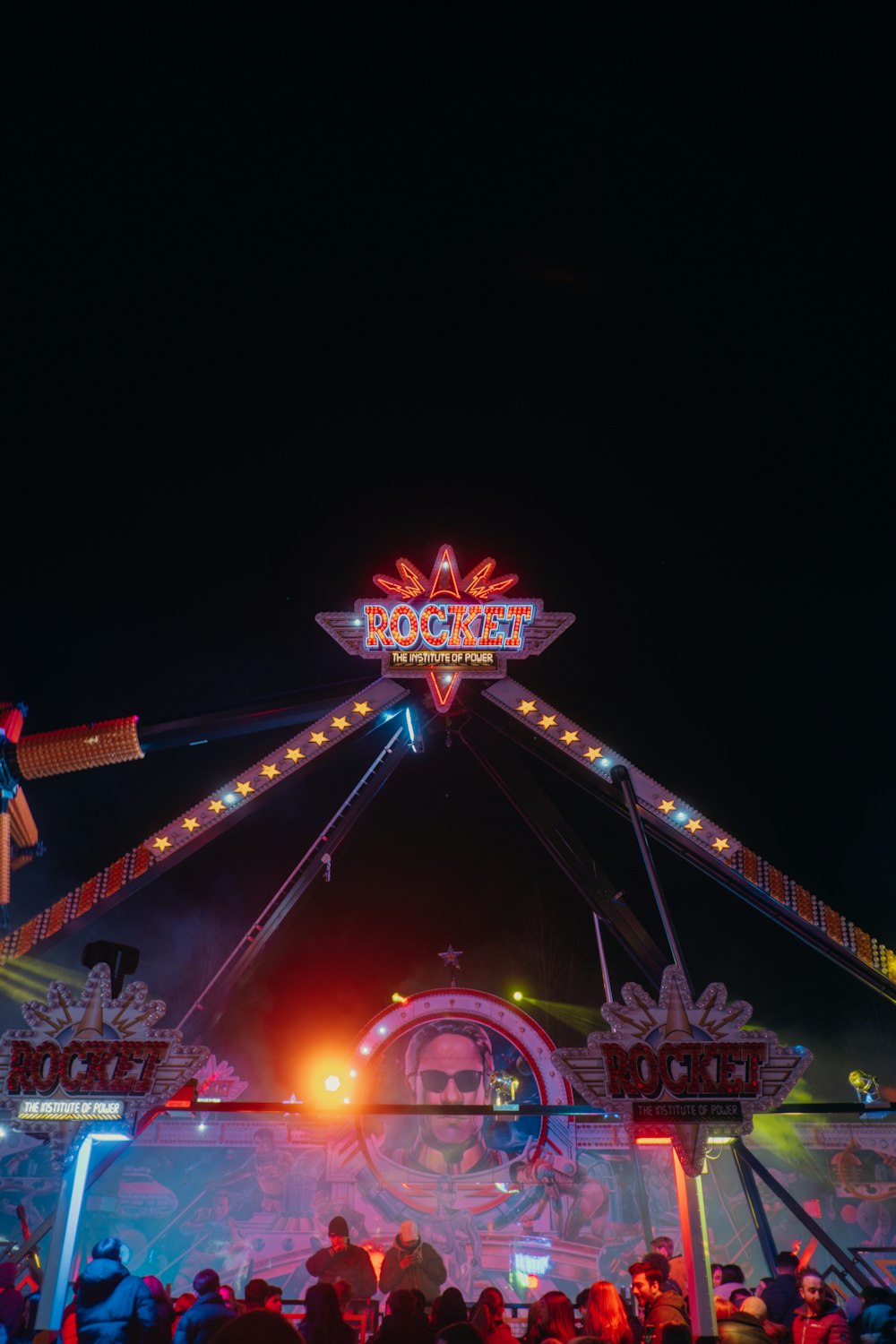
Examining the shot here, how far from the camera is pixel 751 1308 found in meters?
8.30

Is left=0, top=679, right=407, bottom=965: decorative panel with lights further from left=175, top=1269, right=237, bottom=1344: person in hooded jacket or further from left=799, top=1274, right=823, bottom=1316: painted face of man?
left=799, top=1274, right=823, bottom=1316: painted face of man

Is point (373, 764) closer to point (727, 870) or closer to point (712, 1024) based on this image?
point (727, 870)

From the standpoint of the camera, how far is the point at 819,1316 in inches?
Result: 367

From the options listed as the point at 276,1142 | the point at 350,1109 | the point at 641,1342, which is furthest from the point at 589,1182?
the point at 350,1109

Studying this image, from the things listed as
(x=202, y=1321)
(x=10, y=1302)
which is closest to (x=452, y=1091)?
(x=10, y=1302)

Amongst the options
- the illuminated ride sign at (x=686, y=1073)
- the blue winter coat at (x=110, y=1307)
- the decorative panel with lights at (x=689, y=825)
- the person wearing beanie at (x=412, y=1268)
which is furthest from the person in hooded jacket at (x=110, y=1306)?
the decorative panel with lights at (x=689, y=825)

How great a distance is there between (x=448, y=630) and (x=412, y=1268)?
10.1 m

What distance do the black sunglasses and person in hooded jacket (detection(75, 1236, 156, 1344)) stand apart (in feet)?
35.9

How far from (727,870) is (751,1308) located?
587 cm

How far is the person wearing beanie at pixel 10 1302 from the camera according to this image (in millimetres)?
9375

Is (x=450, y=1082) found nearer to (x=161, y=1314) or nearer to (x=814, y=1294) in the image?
(x=161, y=1314)

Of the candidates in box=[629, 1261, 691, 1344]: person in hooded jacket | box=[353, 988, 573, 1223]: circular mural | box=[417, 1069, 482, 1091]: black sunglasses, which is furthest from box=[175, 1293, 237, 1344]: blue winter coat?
box=[417, 1069, 482, 1091]: black sunglasses

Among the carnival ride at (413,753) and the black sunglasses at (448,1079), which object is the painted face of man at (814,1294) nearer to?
the carnival ride at (413,753)

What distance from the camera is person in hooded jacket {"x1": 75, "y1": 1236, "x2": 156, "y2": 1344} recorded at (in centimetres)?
802
